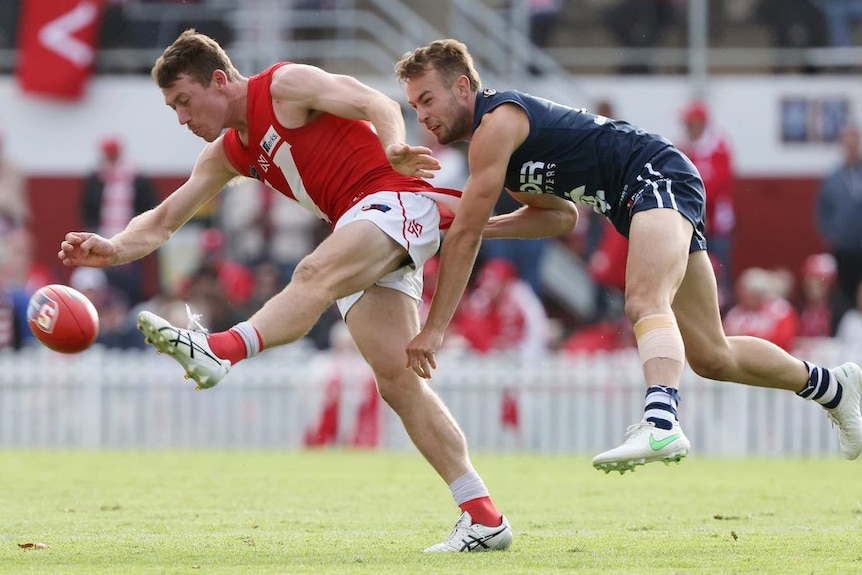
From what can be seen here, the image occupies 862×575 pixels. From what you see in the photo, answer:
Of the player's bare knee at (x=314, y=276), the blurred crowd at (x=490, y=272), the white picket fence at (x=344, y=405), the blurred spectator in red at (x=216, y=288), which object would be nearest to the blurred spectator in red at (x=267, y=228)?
the blurred crowd at (x=490, y=272)

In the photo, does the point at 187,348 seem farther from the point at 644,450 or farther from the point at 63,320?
the point at 644,450

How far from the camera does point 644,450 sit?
5.97 metres

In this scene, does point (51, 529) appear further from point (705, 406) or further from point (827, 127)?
point (827, 127)

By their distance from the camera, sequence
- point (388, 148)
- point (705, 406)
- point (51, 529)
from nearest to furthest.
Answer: point (388, 148) → point (51, 529) → point (705, 406)

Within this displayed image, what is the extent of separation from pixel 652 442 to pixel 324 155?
6.51ft

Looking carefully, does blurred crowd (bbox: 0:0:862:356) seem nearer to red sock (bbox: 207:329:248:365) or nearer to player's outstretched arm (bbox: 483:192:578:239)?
player's outstretched arm (bbox: 483:192:578:239)

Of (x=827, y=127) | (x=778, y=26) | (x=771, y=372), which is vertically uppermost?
(x=778, y=26)

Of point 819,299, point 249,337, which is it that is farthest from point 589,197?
point 819,299

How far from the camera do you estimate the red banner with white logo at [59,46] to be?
19.0m

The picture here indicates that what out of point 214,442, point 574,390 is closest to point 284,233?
point 214,442

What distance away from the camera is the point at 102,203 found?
17750 millimetres

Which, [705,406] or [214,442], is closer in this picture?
[705,406]

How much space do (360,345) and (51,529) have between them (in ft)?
6.33

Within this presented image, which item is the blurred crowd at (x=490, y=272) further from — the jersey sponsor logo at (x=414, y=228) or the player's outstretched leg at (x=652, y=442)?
the player's outstretched leg at (x=652, y=442)
